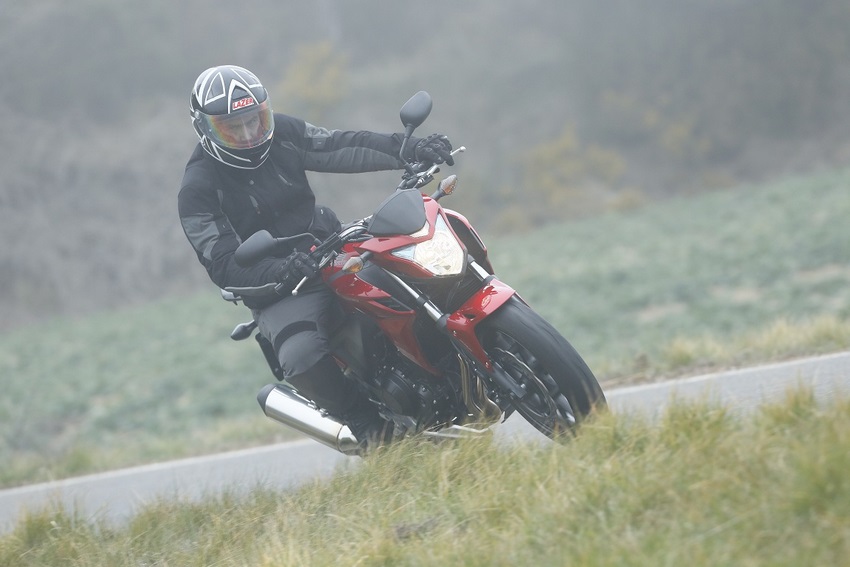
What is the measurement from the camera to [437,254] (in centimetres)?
484

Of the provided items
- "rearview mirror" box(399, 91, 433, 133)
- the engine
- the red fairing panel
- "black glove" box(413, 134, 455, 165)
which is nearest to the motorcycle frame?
the red fairing panel

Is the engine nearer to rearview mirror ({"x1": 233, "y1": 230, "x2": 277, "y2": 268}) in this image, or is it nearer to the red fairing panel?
the red fairing panel

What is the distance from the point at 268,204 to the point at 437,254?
4.26ft

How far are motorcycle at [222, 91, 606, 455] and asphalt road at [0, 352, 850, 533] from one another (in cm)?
20

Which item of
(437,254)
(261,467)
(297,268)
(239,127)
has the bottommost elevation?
(261,467)

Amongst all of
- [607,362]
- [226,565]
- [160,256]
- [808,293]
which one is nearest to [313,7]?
[160,256]

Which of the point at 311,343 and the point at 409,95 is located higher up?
the point at 409,95

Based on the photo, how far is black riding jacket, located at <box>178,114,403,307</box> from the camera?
553 centimetres

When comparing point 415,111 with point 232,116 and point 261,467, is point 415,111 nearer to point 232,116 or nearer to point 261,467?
point 232,116

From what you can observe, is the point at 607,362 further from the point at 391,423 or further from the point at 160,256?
the point at 160,256

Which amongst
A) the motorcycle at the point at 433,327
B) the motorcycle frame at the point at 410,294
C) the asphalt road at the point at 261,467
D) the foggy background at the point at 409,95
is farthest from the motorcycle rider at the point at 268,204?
the foggy background at the point at 409,95

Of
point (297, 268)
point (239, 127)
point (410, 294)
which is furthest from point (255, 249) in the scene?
point (239, 127)

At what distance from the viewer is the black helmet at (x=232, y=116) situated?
5.50 meters

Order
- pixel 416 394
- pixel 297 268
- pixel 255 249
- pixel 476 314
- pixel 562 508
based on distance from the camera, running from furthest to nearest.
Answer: pixel 416 394 < pixel 297 268 < pixel 476 314 < pixel 255 249 < pixel 562 508
